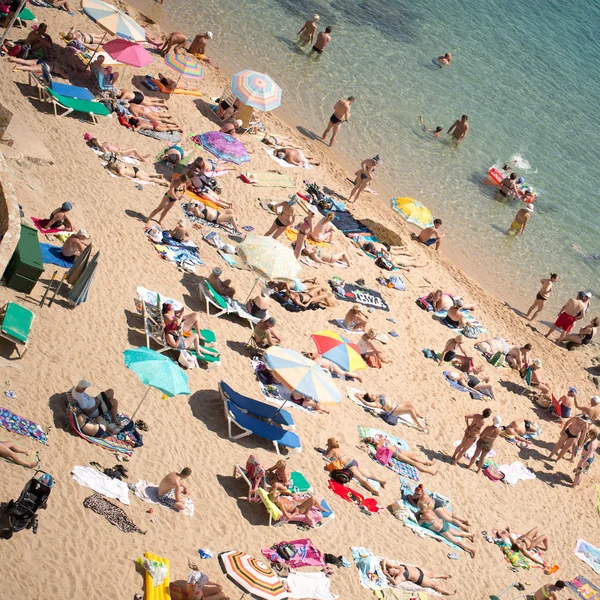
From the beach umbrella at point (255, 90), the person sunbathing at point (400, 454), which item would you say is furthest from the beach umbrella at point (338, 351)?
the beach umbrella at point (255, 90)

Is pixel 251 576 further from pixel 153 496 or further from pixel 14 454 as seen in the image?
pixel 14 454

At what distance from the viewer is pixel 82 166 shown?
52.8 ft

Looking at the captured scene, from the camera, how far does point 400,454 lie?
47.6 ft

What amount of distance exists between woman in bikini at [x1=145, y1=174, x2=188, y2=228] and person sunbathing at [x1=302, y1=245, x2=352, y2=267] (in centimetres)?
359

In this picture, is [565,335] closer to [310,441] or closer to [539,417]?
[539,417]

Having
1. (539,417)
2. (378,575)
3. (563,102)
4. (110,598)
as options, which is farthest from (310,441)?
(563,102)

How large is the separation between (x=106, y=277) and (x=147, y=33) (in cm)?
1098

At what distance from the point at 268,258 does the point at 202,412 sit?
369 centimetres

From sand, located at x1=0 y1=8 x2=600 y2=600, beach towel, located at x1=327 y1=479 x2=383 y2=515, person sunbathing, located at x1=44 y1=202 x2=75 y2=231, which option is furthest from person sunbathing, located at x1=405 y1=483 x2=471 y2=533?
person sunbathing, located at x1=44 y1=202 x2=75 y2=231

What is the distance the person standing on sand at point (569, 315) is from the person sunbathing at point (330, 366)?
311 inches

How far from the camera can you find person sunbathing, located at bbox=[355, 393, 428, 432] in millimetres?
15383

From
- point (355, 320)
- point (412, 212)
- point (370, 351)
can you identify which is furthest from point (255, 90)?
point (370, 351)

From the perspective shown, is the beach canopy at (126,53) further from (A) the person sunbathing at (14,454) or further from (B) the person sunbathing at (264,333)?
(A) the person sunbathing at (14,454)

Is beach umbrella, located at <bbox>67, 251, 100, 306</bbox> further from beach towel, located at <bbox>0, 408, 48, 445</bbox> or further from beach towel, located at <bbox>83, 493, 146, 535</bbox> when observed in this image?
beach towel, located at <bbox>83, 493, 146, 535</bbox>
